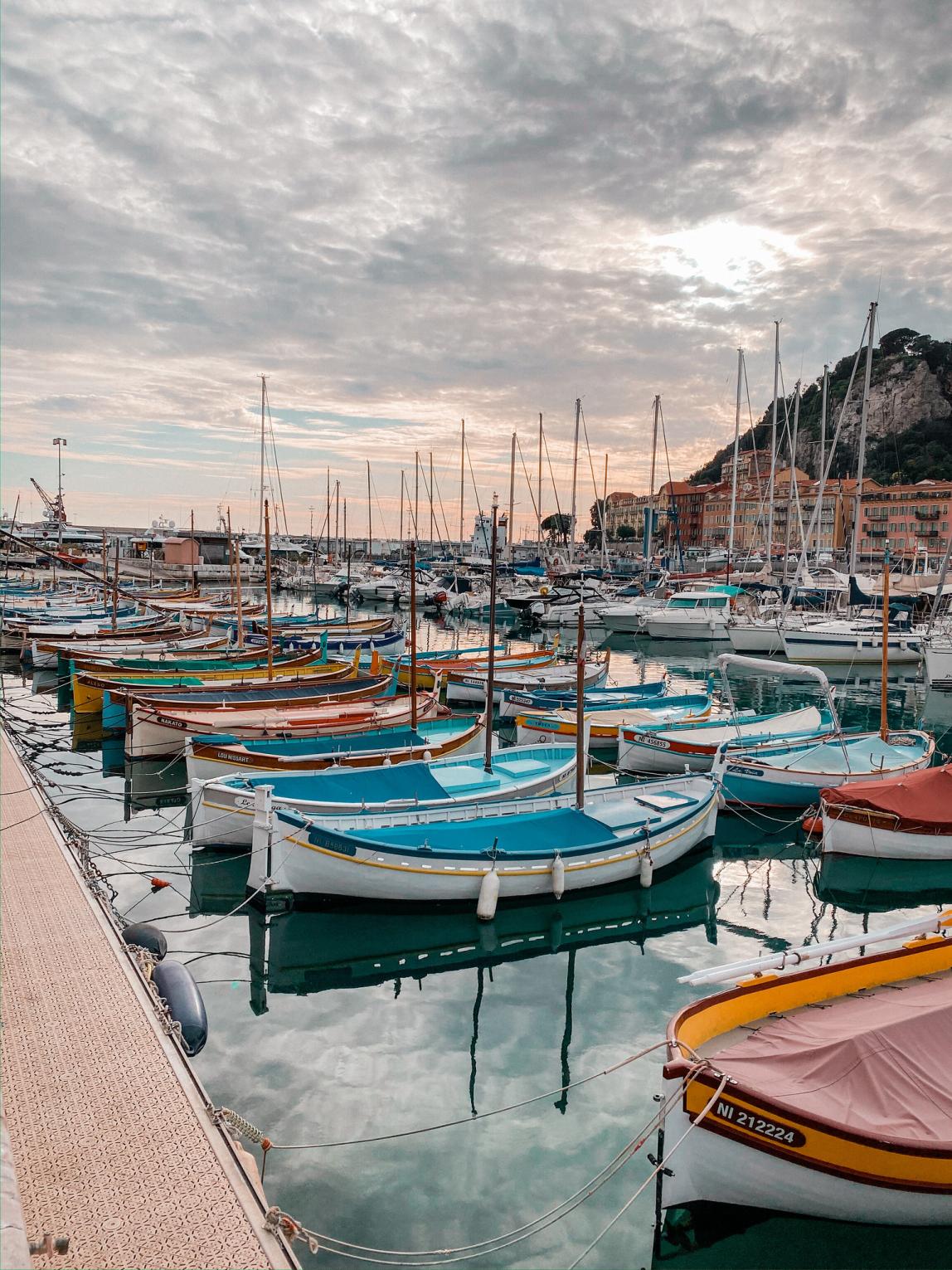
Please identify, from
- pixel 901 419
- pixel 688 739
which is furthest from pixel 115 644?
pixel 901 419

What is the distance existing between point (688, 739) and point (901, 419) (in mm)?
178565

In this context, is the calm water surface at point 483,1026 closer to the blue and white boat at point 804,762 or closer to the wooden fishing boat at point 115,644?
the blue and white boat at point 804,762

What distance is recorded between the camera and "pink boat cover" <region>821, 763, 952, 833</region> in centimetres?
1967

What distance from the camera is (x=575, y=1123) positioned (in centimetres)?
1075

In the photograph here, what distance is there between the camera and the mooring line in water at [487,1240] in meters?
8.00

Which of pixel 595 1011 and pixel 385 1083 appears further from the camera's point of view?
pixel 595 1011

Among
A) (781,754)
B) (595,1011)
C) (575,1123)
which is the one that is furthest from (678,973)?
(781,754)

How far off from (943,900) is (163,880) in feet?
57.5

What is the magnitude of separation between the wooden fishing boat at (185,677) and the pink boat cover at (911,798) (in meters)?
22.0

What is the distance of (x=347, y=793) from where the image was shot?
64.2 feet

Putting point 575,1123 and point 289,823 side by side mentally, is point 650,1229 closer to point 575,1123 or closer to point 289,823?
point 575,1123

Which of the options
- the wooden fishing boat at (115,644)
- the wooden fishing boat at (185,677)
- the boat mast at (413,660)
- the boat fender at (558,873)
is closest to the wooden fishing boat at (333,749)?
the boat mast at (413,660)

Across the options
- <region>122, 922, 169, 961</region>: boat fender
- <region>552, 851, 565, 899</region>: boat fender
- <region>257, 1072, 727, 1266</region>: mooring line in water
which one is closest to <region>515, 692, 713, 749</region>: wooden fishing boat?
<region>552, 851, 565, 899</region>: boat fender

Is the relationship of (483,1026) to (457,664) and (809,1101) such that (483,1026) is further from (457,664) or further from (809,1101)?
(457,664)
